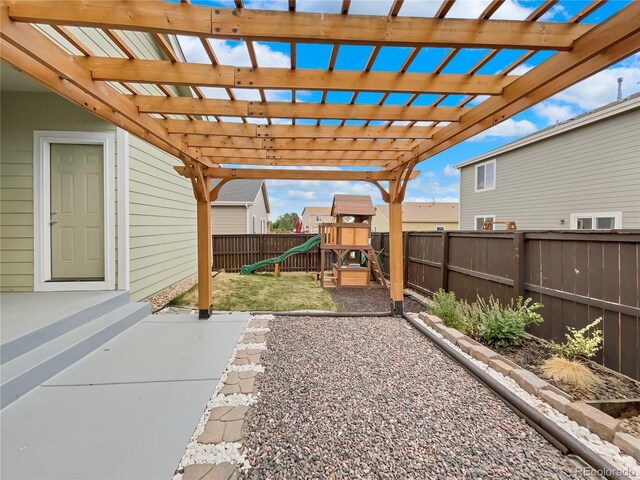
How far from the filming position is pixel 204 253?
461 cm

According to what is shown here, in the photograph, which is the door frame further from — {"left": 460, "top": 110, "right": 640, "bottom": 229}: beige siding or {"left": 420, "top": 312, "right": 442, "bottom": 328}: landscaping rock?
{"left": 460, "top": 110, "right": 640, "bottom": 229}: beige siding

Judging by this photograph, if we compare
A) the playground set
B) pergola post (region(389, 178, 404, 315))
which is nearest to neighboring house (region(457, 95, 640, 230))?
the playground set

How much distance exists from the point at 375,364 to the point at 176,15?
10.7 ft

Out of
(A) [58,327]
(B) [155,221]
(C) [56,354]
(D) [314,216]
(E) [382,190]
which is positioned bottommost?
(C) [56,354]

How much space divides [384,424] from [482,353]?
160 centimetres

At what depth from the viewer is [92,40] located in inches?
157

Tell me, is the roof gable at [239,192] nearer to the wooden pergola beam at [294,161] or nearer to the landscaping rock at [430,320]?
the wooden pergola beam at [294,161]

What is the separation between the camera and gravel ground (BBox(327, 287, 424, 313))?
5.79 m

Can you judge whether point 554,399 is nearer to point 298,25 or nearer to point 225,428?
point 225,428

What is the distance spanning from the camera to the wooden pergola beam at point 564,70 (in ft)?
5.35

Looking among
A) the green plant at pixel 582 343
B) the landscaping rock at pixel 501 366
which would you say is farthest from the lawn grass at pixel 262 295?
the green plant at pixel 582 343

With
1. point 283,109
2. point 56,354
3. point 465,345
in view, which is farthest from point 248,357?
point 283,109

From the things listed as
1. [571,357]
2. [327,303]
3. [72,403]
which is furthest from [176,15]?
[327,303]

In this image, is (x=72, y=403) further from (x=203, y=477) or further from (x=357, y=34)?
(x=357, y=34)
